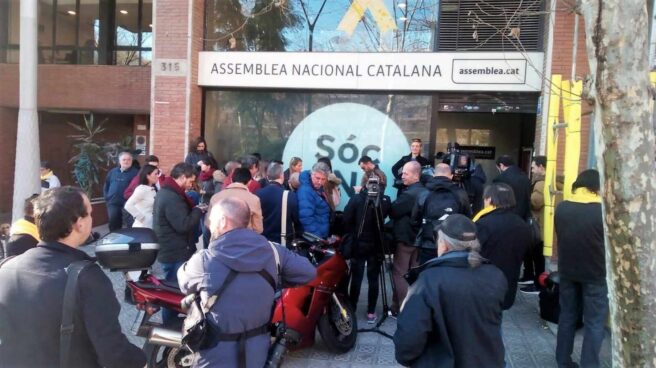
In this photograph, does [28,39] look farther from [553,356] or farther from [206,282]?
[553,356]

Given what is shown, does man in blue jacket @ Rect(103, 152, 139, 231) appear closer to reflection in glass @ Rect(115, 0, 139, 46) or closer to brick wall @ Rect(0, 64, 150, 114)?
brick wall @ Rect(0, 64, 150, 114)

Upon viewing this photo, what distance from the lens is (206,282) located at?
8.31 feet

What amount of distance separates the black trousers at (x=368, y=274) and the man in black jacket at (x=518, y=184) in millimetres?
2283

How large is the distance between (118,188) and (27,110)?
2296mm

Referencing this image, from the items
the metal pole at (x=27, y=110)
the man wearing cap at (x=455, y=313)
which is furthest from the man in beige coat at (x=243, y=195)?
the metal pole at (x=27, y=110)

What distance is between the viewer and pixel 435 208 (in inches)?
198

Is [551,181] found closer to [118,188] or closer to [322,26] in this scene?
[322,26]

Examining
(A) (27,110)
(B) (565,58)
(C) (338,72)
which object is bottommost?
(A) (27,110)

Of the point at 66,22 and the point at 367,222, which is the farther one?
the point at 66,22

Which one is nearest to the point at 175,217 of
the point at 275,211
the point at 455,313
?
the point at 275,211

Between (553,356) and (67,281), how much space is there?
4636mm

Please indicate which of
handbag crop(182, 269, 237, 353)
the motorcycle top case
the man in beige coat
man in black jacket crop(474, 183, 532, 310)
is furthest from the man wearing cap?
man in black jacket crop(474, 183, 532, 310)

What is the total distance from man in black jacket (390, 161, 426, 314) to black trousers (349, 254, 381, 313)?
24cm

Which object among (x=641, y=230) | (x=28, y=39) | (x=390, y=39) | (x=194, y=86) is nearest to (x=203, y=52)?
(x=194, y=86)
